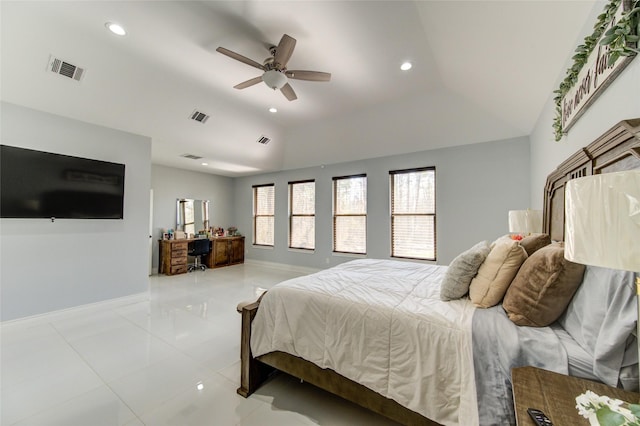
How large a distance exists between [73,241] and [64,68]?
7.35 feet

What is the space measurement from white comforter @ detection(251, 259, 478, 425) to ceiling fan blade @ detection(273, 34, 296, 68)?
2.13 meters

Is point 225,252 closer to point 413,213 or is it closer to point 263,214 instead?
point 263,214

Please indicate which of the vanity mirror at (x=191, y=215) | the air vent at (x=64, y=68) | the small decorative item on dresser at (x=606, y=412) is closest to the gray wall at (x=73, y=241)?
the air vent at (x=64, y=68)

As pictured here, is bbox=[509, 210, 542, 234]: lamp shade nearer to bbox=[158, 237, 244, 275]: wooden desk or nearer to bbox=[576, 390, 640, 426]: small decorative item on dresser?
bbox=[576, 390, 640, 426]: small decorative item on dresser

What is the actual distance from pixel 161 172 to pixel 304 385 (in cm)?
615

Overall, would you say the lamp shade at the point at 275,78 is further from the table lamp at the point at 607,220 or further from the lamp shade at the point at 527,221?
the lamp shade at the point at 527,221

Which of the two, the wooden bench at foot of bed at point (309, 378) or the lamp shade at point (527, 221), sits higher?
the lamp shade at point (527, 221)

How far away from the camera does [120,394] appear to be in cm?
198

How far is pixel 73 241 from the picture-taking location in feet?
11.8

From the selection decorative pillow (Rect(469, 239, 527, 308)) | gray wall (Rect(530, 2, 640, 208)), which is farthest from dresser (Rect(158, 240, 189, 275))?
gray wall (Rect(530, 2, 640, 208))

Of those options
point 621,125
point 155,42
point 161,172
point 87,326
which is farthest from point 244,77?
point 161,172

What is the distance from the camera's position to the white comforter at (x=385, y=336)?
135 cm

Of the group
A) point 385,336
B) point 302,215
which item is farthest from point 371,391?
point 302,215

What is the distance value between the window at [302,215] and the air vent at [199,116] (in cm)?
282
